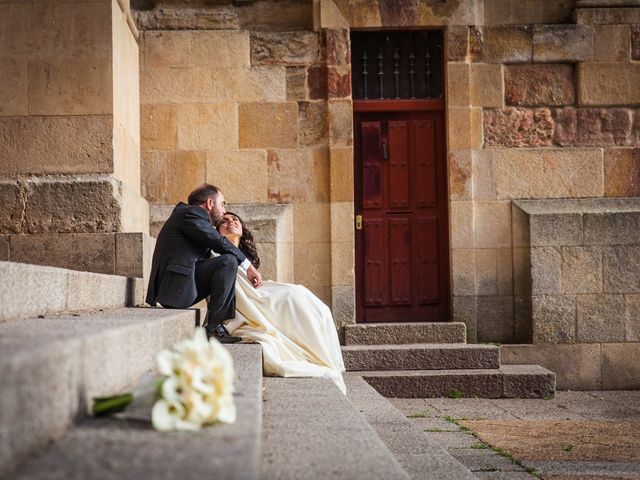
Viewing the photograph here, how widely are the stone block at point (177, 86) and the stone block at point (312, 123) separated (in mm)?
824

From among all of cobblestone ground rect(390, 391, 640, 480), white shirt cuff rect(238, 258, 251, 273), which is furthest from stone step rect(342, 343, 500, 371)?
white shirt cuff rect(238, 258, 251, 273)

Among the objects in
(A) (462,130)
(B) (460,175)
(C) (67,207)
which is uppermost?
(A) (462,130)

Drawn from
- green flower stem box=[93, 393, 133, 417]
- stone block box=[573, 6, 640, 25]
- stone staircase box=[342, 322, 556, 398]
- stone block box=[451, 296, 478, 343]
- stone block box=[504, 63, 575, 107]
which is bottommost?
stone staircase box=[342, 322, 556, 398]

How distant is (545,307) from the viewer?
9.27 m

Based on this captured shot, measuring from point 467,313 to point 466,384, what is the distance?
44.3 inches

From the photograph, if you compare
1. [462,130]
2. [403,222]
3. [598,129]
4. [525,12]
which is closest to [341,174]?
[403,222]

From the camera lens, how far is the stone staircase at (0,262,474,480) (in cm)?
194

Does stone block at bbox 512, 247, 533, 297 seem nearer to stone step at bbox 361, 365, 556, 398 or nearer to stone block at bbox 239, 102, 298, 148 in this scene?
stone step at bbox 361, 365, 556, 398

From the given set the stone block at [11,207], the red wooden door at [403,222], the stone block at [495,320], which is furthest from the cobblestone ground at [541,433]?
the stone block at [11,207]

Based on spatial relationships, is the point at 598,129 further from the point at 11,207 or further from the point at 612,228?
the point at 11,207

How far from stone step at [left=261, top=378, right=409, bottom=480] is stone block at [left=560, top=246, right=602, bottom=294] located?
4.86 metres

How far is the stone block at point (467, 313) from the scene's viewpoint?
9.34 meters

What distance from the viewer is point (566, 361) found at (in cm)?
924

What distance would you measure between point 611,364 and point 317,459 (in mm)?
6906
